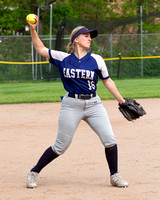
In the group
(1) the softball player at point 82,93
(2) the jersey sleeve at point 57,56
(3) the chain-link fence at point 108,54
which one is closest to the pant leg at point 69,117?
(1) the softball player at point 82,93

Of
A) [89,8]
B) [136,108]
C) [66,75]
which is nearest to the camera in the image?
[66,75]

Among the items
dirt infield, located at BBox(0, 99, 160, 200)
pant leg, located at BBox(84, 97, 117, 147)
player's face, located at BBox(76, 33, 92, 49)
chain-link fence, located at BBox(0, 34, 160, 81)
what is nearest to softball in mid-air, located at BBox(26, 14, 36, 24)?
player's face, located at BBox(76, 33, 92, 49)

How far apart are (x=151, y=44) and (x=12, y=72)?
731 centimetres

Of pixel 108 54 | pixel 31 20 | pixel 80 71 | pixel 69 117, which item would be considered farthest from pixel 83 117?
pixel 108 54

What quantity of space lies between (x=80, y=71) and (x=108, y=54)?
1928cm

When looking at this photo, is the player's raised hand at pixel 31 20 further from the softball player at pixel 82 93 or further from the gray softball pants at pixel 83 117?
the gray softball pants at pixel 83 117

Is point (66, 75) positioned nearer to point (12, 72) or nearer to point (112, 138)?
point (112, 138)

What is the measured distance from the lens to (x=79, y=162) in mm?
6316

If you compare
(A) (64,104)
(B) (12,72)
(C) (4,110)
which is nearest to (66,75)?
(A) (64,104)

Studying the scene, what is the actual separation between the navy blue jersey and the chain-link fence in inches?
717

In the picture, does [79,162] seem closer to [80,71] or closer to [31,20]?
[80,71]

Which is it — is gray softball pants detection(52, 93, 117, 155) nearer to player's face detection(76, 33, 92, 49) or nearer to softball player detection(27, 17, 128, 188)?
softball player detection(27, 17, 128, 188)

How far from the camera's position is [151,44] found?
2480 centimetres

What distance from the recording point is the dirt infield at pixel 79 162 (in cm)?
489
